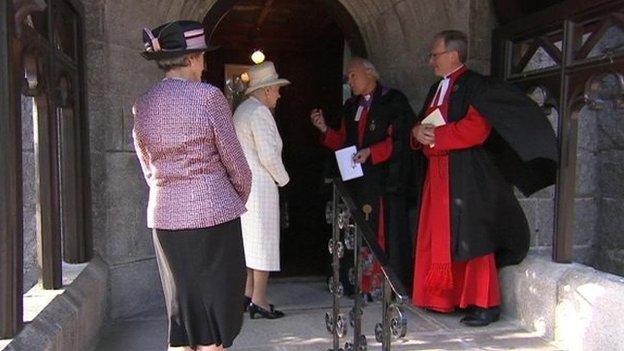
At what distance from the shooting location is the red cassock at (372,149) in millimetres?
3822

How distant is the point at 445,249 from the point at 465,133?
678 mm

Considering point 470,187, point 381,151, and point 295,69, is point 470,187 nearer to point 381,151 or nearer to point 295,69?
point 381,151

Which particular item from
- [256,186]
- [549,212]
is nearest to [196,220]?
[256,186]

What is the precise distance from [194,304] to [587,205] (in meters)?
3.05

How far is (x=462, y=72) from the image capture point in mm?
3469

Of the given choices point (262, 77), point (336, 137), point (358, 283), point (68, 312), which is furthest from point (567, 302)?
point (68, 312)

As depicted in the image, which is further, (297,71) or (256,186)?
(297,71)

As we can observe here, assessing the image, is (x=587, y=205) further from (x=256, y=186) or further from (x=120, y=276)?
(x=120, y=276)

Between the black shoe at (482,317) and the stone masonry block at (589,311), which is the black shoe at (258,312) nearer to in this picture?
the black shoe at (482,317)

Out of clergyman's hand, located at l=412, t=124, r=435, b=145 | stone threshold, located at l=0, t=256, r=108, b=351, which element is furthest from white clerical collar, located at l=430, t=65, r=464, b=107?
stone threshold, located at l=0, t=256, r=108, b=351

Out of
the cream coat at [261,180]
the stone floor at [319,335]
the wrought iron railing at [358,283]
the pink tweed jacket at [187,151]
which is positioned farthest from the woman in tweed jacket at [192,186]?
the cream coat at [261,180]

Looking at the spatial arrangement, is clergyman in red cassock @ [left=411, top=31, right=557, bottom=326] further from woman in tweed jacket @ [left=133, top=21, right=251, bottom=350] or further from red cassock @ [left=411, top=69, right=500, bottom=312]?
woman in tweed jacket @ [left=133, top=21, right=251, bottom=350]

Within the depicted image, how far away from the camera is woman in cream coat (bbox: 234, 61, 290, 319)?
132 inches

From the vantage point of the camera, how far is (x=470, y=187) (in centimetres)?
339
